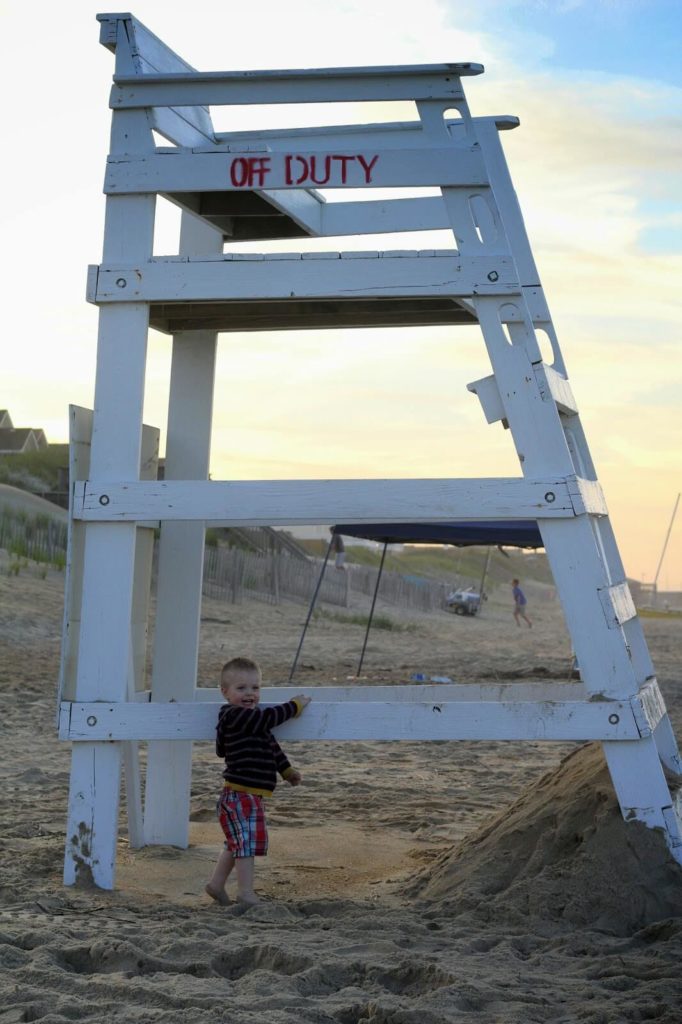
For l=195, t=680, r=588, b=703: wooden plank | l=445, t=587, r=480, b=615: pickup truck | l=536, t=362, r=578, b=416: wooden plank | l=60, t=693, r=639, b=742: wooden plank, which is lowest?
l=60, t=693, r=639, b=742: wooden plank

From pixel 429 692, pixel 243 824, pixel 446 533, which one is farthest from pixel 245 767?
pixel 446 533

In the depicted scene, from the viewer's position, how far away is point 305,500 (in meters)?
4.82

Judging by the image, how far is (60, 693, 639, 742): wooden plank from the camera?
15.1 ft

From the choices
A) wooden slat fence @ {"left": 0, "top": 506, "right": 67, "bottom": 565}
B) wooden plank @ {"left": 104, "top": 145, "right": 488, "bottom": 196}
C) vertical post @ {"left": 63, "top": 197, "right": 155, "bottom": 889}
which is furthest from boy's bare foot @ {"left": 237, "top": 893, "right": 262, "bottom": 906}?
wooden slat fence @ {"left": 0, "top": 506, "right": 67, "bottom": 565}

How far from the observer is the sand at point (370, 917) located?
3.54m

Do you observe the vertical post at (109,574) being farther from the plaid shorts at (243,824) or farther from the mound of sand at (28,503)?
the mound of sand at (28,503)

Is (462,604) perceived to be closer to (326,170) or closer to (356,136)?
(356,136)

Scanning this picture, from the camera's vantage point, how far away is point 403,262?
15.8 feet

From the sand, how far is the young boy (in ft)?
0.64

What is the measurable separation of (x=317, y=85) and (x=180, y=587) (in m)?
2.41

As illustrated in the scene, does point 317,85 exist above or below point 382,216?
below

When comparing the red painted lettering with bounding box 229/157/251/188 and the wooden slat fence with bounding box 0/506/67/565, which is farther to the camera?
the wooden slat fence with bounding box 0/506/67/565

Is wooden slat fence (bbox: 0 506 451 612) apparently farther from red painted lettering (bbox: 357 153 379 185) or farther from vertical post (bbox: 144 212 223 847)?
red painted lettering (bbox: 357 153 379 185)

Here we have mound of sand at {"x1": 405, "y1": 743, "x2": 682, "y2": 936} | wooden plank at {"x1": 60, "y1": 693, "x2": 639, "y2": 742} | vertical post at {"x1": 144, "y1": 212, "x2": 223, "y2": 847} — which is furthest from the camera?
vertical post at {"x1": 144, "y1": 212, "x2": 223, "y2": 847}
